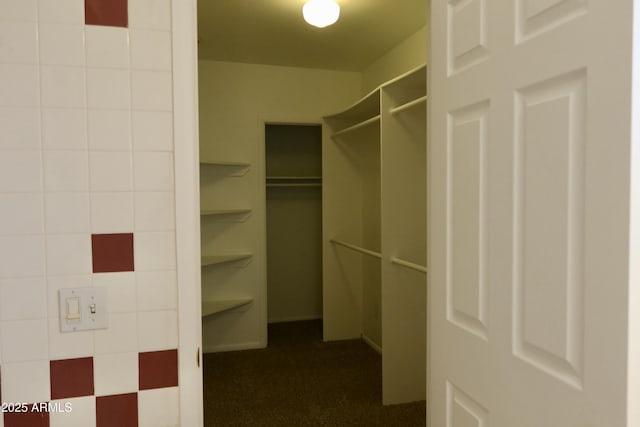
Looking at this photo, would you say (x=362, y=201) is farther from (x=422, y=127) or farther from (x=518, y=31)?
(x=518, y=31)

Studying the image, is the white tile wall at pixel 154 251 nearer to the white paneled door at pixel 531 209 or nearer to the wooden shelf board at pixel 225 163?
the white paneled door at pixel 531 209

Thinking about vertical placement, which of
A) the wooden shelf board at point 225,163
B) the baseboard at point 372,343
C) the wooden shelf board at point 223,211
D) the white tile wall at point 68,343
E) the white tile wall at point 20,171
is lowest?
the baseboard at point 372,343

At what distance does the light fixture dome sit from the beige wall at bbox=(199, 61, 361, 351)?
1.42 meters

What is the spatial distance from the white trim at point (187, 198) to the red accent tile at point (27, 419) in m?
0.33

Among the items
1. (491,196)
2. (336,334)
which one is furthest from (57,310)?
(336,334)

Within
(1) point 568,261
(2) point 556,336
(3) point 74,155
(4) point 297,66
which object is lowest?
(2) point 556,336

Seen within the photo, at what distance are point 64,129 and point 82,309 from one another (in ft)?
1.48

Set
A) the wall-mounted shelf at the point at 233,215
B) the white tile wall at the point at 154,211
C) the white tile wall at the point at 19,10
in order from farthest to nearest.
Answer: the wall-mounted shelf at the point at 233,215
the white tile wall at the point at 154,211
the white tile wall at the point at 19,10

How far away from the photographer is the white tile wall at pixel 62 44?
1046 mm

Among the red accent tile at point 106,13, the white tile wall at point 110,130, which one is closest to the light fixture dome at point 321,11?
the red accent tile at point 106,13

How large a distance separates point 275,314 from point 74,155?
3.64 meters

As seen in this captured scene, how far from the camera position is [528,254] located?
0.94 meters

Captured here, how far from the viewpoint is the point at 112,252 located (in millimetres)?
1112

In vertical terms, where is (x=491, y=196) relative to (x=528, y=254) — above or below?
above
